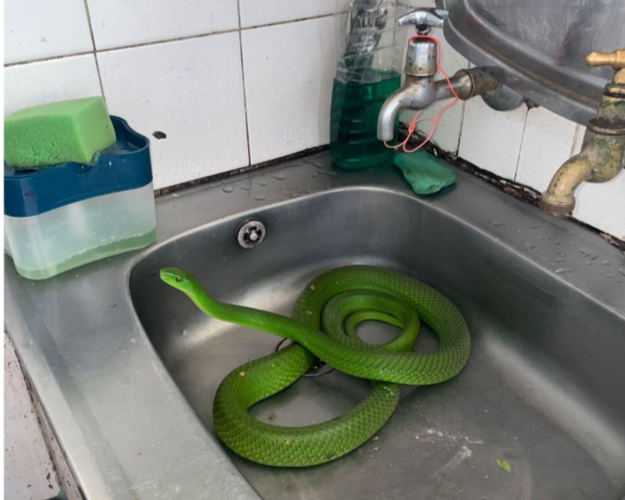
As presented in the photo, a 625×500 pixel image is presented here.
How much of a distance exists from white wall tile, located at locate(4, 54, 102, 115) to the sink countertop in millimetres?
219

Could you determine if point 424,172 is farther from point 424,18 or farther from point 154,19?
point 154,19

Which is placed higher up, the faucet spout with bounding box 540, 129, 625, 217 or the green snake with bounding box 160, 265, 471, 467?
the faucet spout with bounding box 540, 129, 625, 217

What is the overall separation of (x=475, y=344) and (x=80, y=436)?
0.61 metres

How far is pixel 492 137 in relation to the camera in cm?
99

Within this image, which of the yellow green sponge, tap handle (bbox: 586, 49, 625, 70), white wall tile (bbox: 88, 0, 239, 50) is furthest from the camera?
white wall tile (bbox: 88, 0, 239, 50)

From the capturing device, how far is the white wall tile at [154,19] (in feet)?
2.69

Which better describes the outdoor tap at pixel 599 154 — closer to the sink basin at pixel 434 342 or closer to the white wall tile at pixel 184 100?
the sink basin at pixel 434 342

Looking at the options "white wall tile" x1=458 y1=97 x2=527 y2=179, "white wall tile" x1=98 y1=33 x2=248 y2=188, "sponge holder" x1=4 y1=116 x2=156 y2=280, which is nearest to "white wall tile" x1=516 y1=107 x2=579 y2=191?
"white wall tile" x1=458 y1=97 x2=527 y2=179

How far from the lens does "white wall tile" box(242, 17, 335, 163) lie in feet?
3.18

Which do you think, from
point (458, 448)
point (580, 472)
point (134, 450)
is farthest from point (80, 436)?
point (580, 472)

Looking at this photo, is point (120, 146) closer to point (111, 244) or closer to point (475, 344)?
point (111, 244)

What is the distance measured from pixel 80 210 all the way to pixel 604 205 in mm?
748

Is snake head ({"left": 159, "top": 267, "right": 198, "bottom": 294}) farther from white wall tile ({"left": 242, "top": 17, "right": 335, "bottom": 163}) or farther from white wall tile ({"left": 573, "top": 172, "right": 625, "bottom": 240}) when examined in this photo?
white wall tile ({"left": 573, "top": 172, "right": 625, "bottom": 240})

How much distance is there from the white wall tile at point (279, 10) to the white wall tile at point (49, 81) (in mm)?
249
